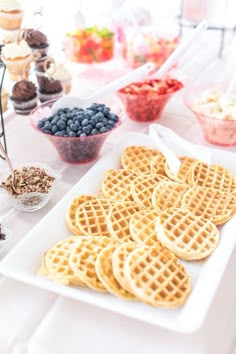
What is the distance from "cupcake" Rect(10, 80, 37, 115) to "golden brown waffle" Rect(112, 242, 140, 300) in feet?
2.59

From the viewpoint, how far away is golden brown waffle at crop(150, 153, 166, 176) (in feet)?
4.28

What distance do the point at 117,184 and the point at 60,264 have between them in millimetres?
329

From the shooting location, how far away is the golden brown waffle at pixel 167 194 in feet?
3.83

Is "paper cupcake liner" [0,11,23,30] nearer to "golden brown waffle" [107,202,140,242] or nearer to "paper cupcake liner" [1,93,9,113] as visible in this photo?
"paper cupcake liner" [1,93,9,113]

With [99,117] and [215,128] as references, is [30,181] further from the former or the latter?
[215,128]

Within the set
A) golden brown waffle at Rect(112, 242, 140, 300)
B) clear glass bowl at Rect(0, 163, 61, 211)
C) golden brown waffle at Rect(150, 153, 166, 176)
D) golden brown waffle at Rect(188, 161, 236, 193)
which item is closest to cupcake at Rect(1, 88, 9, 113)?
clear glass bowl at Rect(0, 163, 61, 211)

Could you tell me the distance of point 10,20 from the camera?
1665 mm

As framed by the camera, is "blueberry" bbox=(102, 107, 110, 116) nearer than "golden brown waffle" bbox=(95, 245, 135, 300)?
No

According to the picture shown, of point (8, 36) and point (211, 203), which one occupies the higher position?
point (8, 36)

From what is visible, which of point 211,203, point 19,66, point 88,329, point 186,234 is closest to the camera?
point 88,329

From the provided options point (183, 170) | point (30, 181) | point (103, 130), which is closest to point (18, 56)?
point (103, 130)

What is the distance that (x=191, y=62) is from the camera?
218cm

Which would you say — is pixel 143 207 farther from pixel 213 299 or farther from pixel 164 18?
pixel 164 18

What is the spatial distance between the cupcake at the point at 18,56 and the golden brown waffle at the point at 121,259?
2.95 ft
